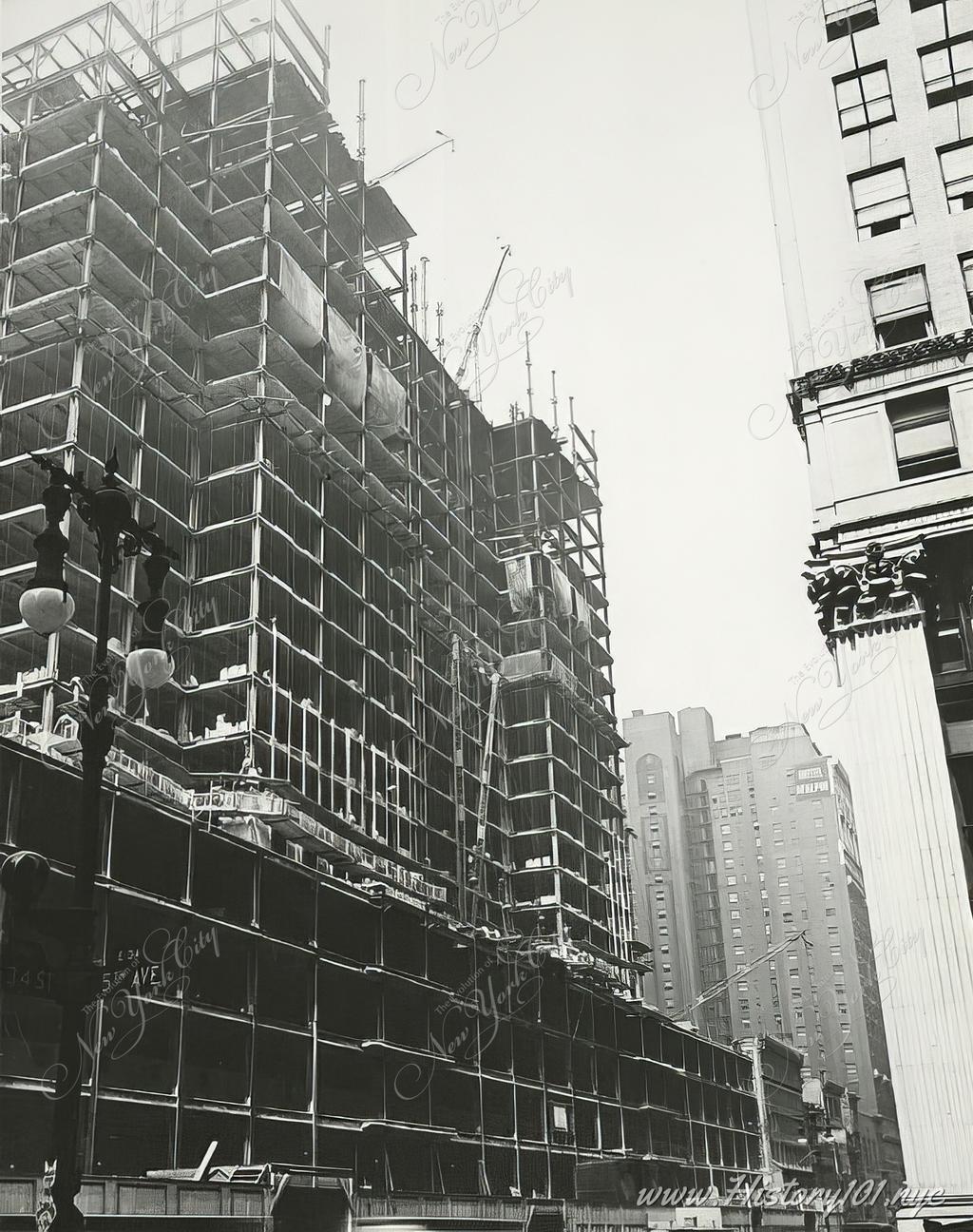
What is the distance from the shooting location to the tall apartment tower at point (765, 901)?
10.2 m

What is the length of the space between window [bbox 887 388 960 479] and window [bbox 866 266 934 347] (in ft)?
2.40

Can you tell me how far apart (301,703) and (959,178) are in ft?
31.3

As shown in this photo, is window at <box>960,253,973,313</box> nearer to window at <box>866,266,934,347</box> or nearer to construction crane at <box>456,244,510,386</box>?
window at <box>866,266,934,347</box>

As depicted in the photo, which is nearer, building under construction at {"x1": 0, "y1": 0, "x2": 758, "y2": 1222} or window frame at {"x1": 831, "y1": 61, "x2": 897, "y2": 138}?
building under construction at {"x1": 0, "y1": 0, "x2": 758, "y2": 1222}

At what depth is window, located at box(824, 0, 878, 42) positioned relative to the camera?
42.9 feet

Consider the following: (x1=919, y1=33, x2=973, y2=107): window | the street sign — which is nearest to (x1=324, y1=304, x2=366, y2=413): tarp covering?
(x1=919, y1=33, x2=973, y2=107): window

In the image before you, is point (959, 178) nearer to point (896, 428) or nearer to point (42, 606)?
point (896, 428)

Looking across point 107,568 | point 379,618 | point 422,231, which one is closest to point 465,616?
point 379,618

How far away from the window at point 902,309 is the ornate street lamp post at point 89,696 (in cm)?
840

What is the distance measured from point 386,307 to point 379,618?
6907 mm

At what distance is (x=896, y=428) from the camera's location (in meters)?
12.1

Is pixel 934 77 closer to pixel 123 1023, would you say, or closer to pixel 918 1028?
pixel 918 1028

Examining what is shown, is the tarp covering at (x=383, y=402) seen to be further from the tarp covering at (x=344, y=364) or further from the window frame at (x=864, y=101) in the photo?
the window frame at (x=864, y=101)

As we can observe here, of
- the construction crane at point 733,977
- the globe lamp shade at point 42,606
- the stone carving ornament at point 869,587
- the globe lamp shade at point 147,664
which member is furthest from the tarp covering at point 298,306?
the globe lamp shade at point 42,606
